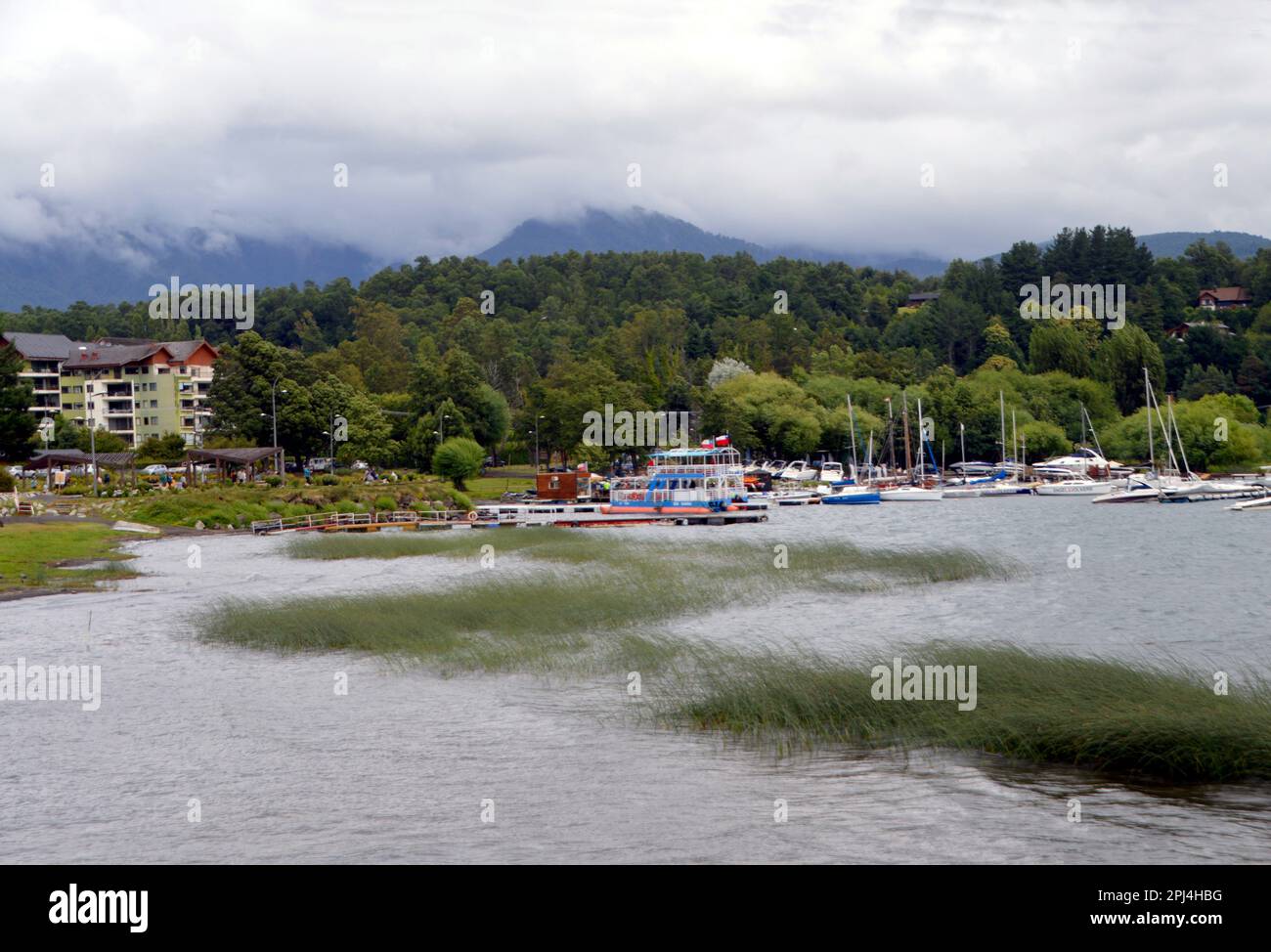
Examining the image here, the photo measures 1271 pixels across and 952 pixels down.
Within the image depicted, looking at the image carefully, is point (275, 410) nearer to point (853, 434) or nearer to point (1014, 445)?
point (853, 434)

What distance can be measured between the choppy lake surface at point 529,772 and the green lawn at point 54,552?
922cm

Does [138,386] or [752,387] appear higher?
[138,386]

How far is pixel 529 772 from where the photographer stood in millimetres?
25219

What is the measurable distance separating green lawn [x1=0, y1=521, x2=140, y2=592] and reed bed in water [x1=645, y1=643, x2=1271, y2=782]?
34107 millimetres

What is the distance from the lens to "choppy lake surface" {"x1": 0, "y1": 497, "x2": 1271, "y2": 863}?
68.5ft

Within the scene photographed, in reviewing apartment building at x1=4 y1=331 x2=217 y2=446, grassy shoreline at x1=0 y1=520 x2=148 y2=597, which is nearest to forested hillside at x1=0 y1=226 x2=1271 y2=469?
apartment building at x1=4 y1=331 x2=217 y2=446

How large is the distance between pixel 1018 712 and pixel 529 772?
30.4ft

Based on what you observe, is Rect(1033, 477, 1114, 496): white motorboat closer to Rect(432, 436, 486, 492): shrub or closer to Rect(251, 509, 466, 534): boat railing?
Rect(432, 436, 486, 492): shrub

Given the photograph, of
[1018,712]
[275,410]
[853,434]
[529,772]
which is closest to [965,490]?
[853,434]

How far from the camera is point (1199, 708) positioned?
80.3 feet

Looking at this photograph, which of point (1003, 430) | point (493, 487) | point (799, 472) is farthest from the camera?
point (1003, 430)

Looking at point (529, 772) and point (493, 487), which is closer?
point (529, 772)
